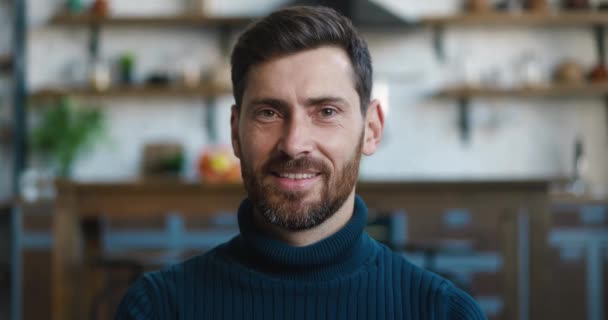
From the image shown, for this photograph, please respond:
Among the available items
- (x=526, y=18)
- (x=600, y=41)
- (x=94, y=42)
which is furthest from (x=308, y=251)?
(x=600, y=41)

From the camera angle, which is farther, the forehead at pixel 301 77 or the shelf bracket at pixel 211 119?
the shelf bracket at pixel 211 119

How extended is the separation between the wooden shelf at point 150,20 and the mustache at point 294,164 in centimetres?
376

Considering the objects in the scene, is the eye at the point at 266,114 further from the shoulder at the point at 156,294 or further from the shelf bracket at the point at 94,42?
the shelf bracket at the point at 94,42

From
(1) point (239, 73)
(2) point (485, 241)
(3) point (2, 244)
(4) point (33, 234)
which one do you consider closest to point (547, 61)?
(2) point (485, 241)

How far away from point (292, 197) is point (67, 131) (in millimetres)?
3872

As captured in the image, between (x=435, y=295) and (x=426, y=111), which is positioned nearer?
(x=435, y=295)

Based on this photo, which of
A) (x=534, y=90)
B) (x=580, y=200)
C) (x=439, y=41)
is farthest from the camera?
(x=439, y=41)

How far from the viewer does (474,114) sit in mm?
4695

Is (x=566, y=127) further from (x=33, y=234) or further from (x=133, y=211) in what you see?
(x=33, y=234)

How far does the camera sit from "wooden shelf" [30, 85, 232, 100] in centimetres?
446

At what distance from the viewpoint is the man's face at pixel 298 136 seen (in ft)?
2.60

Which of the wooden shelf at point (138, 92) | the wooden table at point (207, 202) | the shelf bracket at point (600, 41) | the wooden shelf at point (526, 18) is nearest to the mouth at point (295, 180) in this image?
the wooden table at point (207, 202)

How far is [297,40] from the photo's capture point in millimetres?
799

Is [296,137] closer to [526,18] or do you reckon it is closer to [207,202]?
[207,202]
